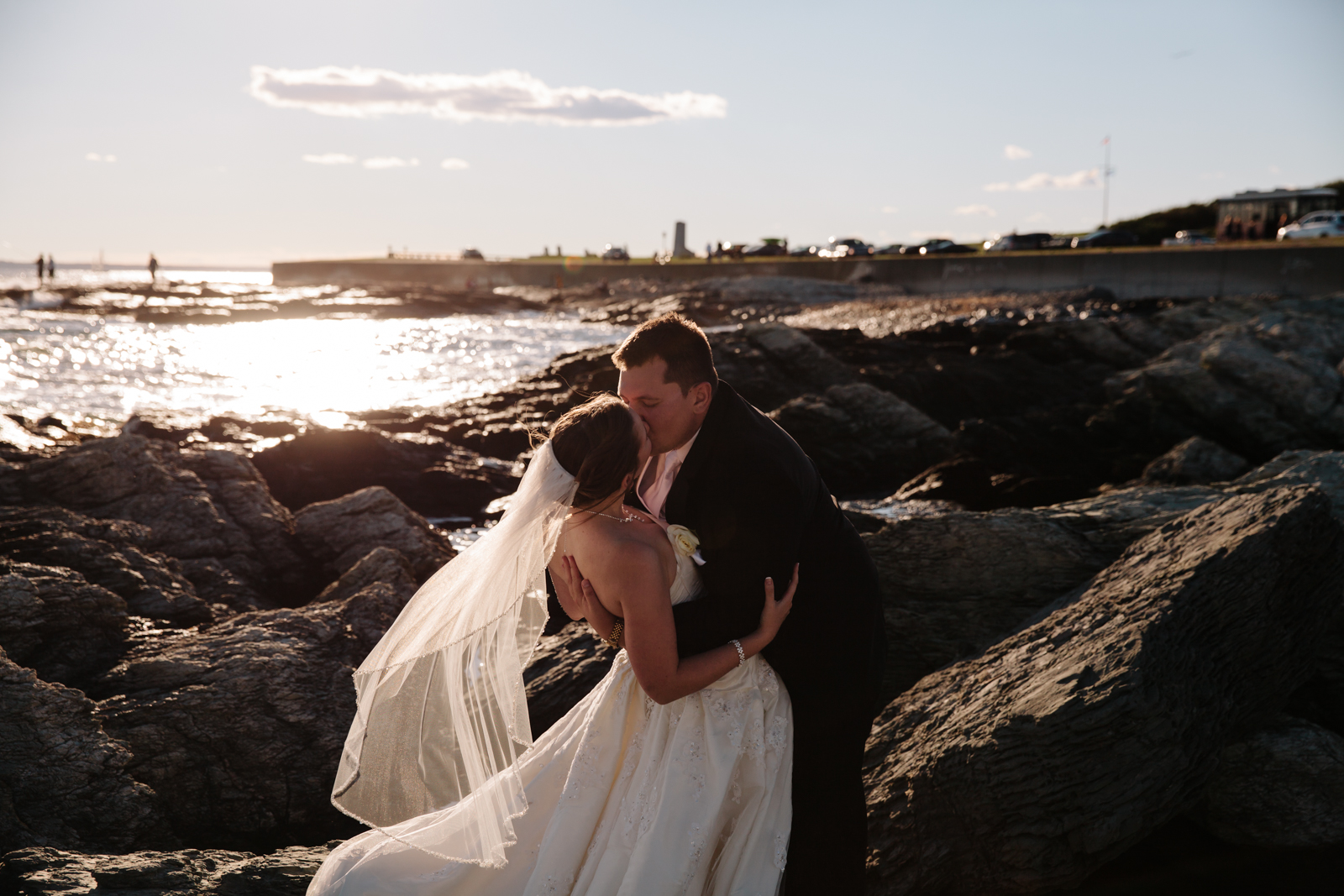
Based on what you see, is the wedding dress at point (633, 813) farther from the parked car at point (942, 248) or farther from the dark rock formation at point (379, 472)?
the parked car at point (942, 248)

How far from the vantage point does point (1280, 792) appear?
4680 mm

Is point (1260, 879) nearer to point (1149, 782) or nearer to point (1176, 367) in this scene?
point (1149, 782)

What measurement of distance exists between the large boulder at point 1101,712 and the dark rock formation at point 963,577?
76 cm

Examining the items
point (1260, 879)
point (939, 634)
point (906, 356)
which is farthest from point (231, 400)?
point (1260, 879)

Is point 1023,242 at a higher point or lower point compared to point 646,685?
higher

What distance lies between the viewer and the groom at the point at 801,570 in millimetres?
3037

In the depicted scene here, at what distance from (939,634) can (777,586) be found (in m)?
2.72

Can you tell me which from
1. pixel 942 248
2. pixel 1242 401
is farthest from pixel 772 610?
pixel 942 248

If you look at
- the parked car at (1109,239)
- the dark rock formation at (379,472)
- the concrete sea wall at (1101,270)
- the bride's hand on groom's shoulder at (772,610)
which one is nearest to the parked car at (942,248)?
the parked car at (1109,239)

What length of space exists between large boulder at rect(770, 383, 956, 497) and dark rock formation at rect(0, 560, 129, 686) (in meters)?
9.78

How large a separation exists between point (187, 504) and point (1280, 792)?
296 inches

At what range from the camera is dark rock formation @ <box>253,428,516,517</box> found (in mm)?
11039

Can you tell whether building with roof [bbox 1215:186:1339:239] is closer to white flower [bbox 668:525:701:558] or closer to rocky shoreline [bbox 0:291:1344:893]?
rocky shoreline [bbox 0:291:1344:893]

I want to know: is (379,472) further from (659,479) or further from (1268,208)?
(1268,208)
